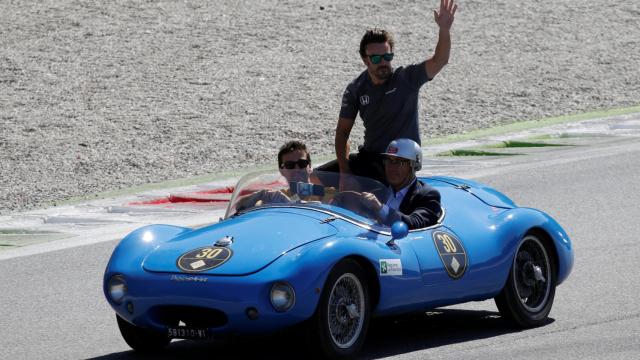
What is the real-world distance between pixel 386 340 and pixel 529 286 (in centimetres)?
113

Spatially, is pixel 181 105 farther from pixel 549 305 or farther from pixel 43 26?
pixel 549 305

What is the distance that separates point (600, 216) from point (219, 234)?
5919 millimetres

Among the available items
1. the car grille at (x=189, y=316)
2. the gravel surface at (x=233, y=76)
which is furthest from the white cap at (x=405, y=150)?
the gravel surface at (x=233, y=76)

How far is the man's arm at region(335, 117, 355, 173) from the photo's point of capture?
32.4 ft

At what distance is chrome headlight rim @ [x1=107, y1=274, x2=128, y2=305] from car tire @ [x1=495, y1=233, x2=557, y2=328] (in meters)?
2.43

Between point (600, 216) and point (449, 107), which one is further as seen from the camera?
point (449, 107)

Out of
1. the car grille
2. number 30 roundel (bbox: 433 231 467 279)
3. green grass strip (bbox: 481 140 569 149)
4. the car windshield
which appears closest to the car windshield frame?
the car windshield

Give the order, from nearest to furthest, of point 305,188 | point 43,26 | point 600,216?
point 305,188, point 600,216, point 43,26

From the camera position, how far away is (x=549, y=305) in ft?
30.3

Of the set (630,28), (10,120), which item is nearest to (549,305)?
(10,120)

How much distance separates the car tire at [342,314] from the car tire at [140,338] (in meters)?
1.08

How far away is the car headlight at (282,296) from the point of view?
761cm

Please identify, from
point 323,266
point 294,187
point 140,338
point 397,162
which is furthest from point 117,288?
point 397,162

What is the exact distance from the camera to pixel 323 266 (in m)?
7.77
